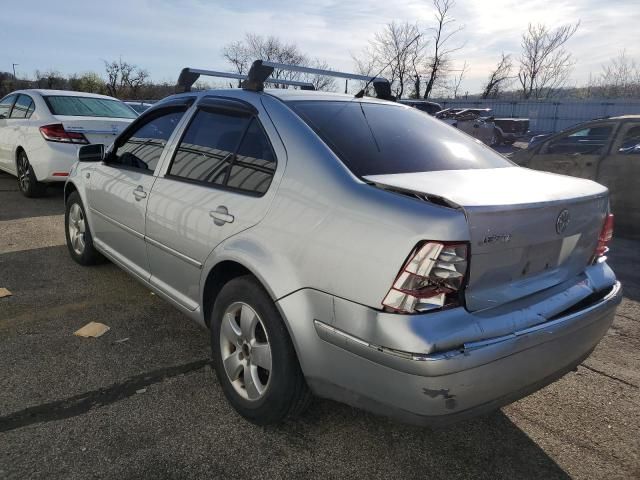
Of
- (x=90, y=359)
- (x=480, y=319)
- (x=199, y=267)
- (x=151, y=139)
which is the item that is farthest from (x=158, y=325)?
(x=480, y=319)

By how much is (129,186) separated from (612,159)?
5.96 metres

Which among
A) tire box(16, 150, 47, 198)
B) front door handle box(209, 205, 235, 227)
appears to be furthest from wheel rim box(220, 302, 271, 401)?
tire box(16, 150, 47, 198)

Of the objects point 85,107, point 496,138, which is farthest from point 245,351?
point 496,138

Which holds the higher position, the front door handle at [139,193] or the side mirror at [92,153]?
the side mirror at [92,153]

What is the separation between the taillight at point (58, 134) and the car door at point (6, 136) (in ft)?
4.37

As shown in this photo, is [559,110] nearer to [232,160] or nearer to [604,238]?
[604,238]

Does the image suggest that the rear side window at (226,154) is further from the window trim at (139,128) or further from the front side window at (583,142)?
the front side window at (583,142)

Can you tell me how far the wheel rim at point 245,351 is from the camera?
2.32 meters

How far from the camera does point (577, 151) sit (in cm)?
680

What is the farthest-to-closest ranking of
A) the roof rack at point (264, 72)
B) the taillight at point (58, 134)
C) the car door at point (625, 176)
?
the taillight at point (58, 134) < the car door at point (625, 176) < the roof rack at point (264, 72)

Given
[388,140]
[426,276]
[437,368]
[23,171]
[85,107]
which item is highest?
[85,107]

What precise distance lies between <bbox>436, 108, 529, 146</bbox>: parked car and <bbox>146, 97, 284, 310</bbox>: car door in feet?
66.9

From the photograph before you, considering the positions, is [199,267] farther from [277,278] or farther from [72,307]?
[72,307]

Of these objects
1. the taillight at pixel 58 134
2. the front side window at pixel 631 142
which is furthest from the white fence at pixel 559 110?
the taillight at pixel 58 134
